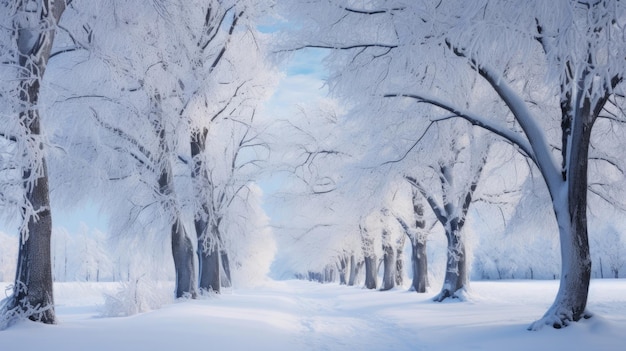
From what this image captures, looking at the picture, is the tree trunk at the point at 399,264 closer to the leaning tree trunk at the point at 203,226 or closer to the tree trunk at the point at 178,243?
the leaning tree trunk at the point at 203,226

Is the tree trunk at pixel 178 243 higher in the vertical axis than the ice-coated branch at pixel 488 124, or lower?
lower

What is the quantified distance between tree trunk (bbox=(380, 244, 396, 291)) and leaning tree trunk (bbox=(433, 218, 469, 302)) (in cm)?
1099

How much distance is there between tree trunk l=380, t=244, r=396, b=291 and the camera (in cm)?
2738

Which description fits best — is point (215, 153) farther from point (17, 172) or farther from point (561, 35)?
point (561, 35)

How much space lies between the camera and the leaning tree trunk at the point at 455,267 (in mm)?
16059

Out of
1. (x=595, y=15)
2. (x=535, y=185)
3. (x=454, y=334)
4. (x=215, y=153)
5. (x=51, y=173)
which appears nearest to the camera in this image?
(x=595, y=15)

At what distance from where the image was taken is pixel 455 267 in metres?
16.4

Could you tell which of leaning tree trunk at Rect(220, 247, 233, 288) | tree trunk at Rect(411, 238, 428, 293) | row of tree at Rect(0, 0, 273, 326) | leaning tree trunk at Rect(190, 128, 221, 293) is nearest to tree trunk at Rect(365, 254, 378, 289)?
tree trunk at Rect(411, 238, 428, 293)

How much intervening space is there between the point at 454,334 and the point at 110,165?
9.44 metres

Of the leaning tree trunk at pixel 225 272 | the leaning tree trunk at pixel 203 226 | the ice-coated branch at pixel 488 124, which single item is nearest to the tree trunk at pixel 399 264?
the leaning tree trunk at pixel 225 272

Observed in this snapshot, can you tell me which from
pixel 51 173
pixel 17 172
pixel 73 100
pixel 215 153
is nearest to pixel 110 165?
pixel 51 173

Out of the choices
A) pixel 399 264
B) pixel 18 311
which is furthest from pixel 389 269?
pixel 18 311

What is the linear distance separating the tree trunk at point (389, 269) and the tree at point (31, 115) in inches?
882

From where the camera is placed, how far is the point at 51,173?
11672 millimetres
